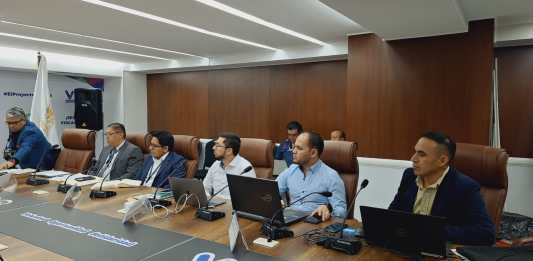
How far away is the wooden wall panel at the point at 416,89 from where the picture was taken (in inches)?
143

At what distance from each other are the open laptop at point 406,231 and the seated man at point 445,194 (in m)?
0.29

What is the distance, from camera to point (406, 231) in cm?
141

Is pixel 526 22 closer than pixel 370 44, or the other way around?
pixel 526 22

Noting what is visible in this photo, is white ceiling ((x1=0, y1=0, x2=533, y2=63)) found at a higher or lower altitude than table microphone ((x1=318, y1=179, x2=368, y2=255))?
higher

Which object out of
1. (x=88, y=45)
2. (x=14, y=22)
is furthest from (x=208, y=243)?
(x=88, y=45)

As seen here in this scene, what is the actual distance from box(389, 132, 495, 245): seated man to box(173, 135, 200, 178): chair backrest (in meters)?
1.88

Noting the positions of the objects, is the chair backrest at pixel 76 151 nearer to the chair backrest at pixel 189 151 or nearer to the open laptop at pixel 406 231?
the chair backrest at pixel 189 151

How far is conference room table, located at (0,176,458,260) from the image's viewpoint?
1464 mm

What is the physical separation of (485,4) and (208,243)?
3.00 metres

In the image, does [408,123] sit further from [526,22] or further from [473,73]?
[526,22]

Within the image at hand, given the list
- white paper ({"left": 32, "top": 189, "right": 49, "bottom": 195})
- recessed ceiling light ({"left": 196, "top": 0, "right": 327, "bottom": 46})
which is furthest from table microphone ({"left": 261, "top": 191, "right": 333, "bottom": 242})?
recessed ceiling light ({"left": 196, "top": 0, "right": 327, "bottom": 46})

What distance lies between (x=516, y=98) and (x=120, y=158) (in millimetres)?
4382

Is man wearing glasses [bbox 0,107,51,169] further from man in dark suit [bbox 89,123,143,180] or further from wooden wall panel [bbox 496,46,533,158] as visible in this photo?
wooden wall panel [bbox 496,46,533,158]

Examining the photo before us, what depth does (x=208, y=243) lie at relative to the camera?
1.62 metres
